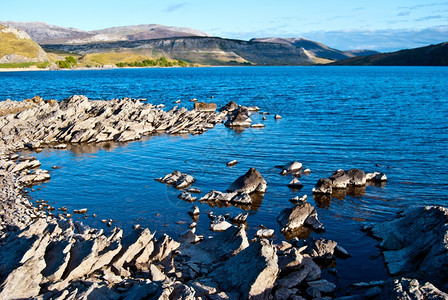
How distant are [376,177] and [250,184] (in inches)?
475

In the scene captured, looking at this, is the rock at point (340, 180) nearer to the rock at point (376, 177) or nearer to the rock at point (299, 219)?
the rock at point (376, 177)

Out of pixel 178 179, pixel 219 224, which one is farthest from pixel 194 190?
pixel 219 224

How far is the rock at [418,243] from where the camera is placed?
62.5 ft

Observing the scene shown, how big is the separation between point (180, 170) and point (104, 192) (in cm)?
902

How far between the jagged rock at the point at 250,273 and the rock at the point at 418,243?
7.09 m

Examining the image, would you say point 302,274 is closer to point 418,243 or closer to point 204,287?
point 204,287

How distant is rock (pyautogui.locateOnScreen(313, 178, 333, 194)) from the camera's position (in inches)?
1330

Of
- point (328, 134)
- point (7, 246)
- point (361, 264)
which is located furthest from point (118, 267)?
point (328, 134)

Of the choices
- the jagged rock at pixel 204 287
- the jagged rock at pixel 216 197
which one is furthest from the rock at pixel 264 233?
the jagged rock at pixel 204 287

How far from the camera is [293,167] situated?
39.5 m

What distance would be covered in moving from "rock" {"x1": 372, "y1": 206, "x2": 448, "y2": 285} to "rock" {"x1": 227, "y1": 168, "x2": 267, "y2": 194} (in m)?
10.7

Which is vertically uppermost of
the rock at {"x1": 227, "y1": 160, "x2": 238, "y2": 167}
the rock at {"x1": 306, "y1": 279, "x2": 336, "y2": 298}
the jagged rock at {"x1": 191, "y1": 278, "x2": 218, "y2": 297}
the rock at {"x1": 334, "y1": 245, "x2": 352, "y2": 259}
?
the jagged rock at {"x1": 191, "y1": 278, "x2": 218, "y2": 297}

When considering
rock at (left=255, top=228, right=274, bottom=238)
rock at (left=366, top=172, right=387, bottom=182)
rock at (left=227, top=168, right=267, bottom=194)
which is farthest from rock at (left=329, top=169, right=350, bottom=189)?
rock at (left=255, top=228, right=274, bottom=238)

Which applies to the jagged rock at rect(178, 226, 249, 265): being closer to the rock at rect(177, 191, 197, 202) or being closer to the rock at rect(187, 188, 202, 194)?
the rock at rect(177, 191, 197, 202)
